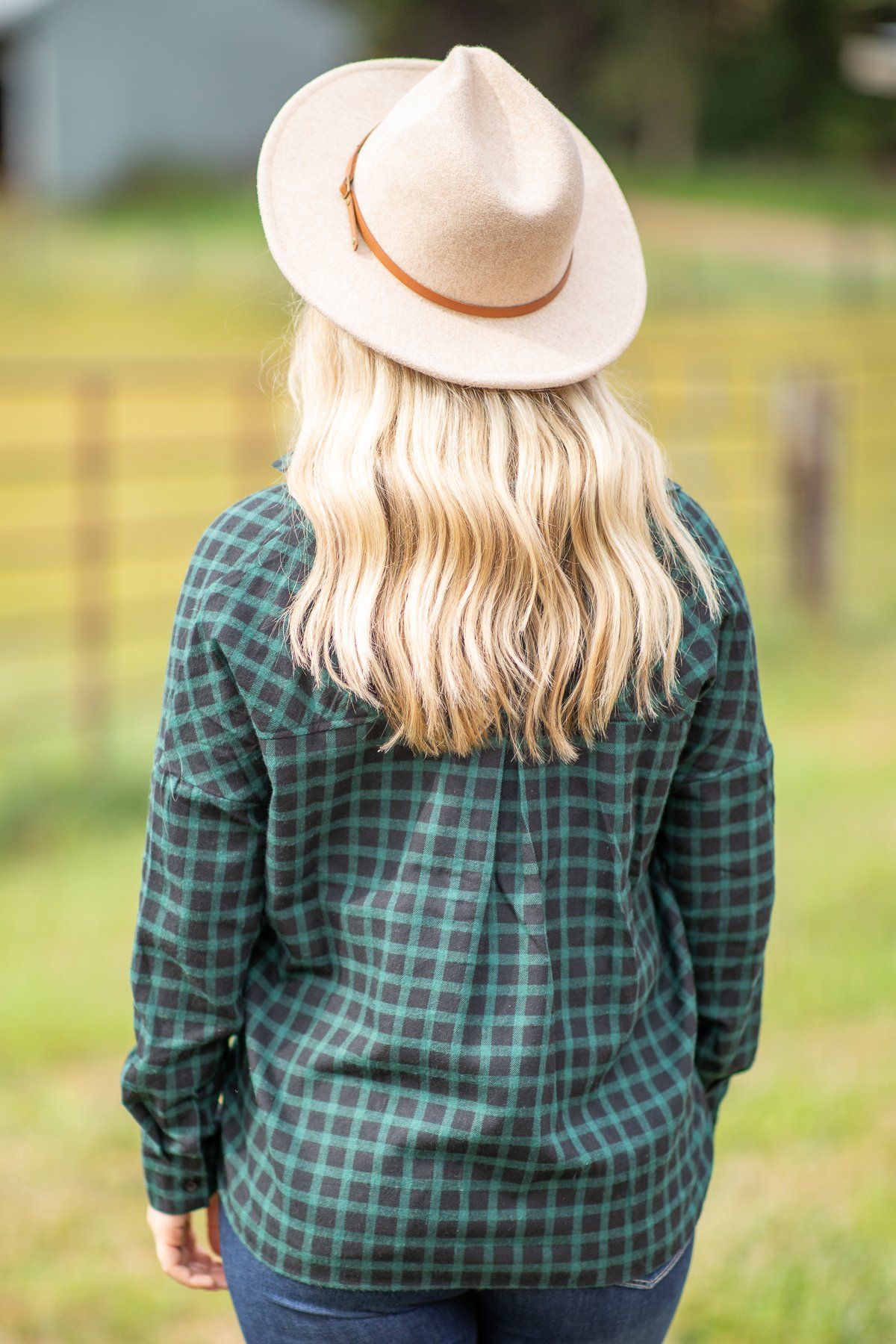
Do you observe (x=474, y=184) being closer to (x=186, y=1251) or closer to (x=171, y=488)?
(x=186, y=1251)

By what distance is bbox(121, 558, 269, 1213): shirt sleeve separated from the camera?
1368 mm

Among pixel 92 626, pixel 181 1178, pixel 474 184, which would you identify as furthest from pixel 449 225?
pixel 92 626

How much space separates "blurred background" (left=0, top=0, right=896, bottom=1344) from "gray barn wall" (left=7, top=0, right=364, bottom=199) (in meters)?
0.09

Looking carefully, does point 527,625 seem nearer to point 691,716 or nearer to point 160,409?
point 691,716

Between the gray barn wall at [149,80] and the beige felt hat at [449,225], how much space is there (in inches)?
1230

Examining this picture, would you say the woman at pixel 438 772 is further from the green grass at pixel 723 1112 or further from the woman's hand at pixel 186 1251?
the green grass at pixel 723 1112

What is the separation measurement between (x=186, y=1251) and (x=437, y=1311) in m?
0.37

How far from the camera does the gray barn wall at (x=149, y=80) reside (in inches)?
1192

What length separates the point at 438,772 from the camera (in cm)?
138

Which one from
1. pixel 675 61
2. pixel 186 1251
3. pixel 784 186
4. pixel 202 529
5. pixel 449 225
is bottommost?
pixel 186 1251

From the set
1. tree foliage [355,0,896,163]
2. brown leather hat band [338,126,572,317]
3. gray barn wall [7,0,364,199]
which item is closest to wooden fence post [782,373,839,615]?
brown leather hat band [338,126,572,317]

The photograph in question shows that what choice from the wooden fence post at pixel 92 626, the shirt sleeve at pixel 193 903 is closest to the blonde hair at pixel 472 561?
the shirt sleeve at pixel 193 903

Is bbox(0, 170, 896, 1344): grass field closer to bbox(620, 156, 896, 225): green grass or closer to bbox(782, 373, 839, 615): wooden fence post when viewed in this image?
bbox(782, 373, 839, 615): wooden fence post

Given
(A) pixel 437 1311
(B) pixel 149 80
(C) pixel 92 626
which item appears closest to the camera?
(A) pixel 437 1311
